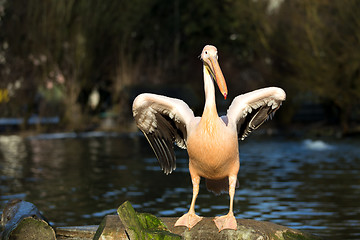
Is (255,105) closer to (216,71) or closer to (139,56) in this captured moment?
(216,71)

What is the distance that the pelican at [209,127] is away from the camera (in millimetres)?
7762

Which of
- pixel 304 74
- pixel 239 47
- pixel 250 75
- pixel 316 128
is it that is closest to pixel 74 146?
pixel 304 74

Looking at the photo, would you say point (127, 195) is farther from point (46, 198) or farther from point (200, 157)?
point (200, 157)

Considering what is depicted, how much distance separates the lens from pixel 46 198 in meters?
14.1

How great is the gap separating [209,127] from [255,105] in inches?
36.0

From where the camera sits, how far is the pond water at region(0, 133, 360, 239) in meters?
12.1

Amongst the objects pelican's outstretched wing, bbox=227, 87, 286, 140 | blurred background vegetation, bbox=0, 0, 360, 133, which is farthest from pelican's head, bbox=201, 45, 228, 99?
blurred background vegetation, bbox=0, 0, 360, 133

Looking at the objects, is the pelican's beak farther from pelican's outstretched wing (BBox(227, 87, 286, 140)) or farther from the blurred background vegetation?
the blurred background vegetation

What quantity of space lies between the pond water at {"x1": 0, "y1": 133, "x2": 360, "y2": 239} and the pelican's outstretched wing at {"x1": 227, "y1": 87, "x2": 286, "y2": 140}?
2.59 m

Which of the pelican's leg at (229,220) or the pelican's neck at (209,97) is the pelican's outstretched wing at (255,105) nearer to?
the pelican's neck at (209,97)

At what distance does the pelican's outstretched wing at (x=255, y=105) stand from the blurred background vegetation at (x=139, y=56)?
61.6 ft

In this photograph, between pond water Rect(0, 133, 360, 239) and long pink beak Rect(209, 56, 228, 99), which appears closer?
long pink beak Rect(209, 56, 228, 99)

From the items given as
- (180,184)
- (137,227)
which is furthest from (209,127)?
(180,184)

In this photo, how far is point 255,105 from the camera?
8422mm
